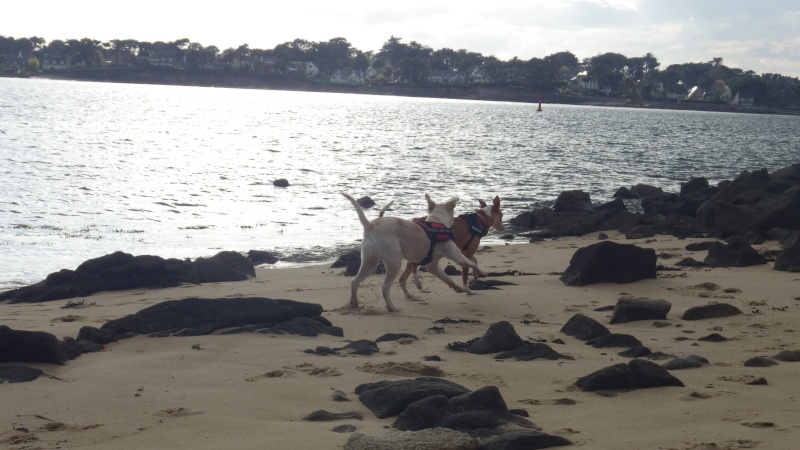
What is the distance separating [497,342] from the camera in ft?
23.9

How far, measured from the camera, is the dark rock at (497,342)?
7.28 m

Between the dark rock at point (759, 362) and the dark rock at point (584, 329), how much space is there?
1392 millimetres

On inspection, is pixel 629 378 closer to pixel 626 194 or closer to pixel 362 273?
pixel 362 273

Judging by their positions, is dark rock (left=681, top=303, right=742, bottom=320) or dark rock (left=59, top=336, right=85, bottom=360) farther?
dark rock (left=681, top=303, right=742, bottom=320)

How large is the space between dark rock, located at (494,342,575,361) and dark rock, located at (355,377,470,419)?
1464mm

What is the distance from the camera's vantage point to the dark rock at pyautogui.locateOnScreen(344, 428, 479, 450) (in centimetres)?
438

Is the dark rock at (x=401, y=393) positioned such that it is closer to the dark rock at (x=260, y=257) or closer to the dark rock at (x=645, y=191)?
the dark rock at (x=260, y=257)

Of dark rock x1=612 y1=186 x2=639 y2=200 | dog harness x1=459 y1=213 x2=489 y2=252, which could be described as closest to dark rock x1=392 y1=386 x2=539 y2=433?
dog harness x1=459 y1=213 x2=489 y2=252

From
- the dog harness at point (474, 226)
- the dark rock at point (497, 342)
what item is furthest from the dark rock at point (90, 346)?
the dog harness at point (474, 226)

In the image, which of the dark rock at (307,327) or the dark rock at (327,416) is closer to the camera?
the dark rock at (327,416)

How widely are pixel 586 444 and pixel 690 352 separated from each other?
2.91 m

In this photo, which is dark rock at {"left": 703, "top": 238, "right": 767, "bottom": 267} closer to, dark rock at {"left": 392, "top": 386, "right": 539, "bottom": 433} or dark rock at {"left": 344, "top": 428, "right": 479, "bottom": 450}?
dark rock at {"left": 392, "top": 386, "right": 539, "bottom": 433}

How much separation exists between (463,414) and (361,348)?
2.44m

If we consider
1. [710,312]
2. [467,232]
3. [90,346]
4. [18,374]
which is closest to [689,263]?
[467,232]
